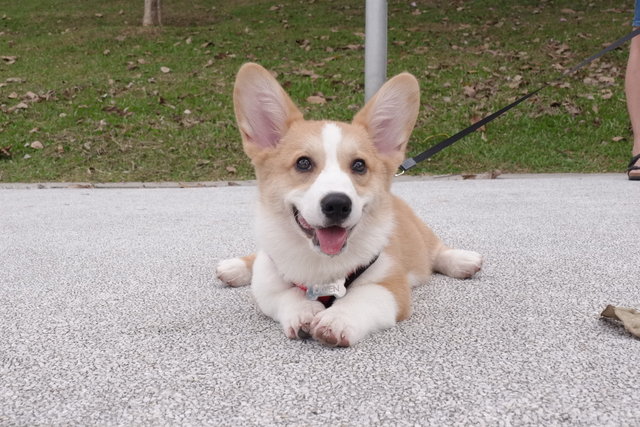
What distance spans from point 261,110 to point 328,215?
62 centimetres

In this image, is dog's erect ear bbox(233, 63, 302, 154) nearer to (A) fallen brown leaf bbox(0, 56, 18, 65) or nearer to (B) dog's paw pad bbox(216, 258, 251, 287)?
(B) dog's paw pad bbox(216, 258, 251, 287)

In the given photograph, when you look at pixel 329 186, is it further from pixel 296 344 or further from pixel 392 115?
pixel 392 115

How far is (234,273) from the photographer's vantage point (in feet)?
8.38

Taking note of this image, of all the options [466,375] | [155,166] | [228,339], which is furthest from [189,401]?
[155,166]

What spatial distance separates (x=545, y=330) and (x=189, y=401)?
3.62ft

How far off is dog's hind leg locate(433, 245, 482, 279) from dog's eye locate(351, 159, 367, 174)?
0.74 meters

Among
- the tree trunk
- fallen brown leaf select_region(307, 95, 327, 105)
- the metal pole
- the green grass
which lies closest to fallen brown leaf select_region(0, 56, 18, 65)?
the green grass

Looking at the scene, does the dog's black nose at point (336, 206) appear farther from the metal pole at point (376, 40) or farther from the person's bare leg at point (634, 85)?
the metal pole at point (376, 40)

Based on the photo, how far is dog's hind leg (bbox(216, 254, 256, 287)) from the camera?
8.35ft

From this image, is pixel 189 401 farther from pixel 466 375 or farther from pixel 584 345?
pixel 584 345

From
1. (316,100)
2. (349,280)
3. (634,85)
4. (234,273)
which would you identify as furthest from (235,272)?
(316,100)

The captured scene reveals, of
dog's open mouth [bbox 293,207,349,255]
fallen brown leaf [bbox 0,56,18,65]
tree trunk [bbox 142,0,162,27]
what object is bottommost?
fallen brown leaf [bbox 0,56,18,65]

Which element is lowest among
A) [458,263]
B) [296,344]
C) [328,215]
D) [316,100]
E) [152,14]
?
[316,100]

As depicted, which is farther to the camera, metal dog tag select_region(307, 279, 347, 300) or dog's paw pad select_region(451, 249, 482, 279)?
dog's paw pad select_region(451, 249, 482, 279)
